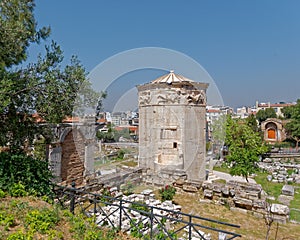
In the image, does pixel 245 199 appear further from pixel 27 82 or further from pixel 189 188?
pixel 27 82

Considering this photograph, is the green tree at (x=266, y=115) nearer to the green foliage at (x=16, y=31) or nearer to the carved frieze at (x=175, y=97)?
the carved frieze at (x=175, y=97)

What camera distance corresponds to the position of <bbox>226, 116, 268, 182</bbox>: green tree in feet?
43.9

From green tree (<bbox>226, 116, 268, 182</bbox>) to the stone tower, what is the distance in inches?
105

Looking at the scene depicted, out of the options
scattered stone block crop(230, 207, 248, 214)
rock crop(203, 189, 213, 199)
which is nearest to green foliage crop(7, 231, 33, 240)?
rock crop(203, 189, 213, 199)

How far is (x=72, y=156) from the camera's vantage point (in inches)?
339

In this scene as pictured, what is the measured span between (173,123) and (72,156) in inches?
213

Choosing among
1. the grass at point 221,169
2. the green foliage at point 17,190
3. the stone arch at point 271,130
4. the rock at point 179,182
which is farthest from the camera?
the stone arch at point 271,130

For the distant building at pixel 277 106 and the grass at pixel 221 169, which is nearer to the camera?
the grass at pixel 221 169

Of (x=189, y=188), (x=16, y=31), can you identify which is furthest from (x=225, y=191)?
(x=16, y=31)

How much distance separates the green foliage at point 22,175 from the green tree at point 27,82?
1.15ft

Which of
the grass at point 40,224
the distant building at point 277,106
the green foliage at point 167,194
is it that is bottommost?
the green foliage at point 167,194

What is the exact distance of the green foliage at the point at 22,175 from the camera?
16.6 ft

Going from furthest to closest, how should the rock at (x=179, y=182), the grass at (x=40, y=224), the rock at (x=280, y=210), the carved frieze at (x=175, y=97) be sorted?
1. the carved frieze at (x=175, y=97)
2. the rock at (x=179, y=182)
3. the rock at (x=280, y=210)
4. the grass at (x=40, y=224)

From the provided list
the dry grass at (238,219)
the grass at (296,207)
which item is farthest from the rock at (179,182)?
the grass at (296,207)
